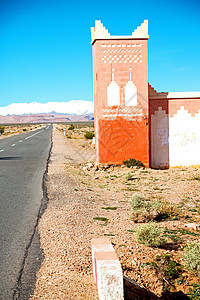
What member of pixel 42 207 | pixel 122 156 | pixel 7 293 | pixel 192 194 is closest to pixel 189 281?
pixel 7 293

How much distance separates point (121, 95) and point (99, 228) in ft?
31.8

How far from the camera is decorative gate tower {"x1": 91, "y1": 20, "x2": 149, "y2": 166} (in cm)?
1534

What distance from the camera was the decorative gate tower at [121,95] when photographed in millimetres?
15336

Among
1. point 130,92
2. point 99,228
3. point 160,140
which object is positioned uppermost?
point 130,92

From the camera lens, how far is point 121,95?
1547cm

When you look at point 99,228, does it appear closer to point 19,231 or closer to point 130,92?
point 19,231

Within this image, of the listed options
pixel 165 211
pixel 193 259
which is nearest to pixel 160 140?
pixel 165 211

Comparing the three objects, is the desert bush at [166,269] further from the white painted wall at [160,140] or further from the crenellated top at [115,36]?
the crenellated top at [115,36]

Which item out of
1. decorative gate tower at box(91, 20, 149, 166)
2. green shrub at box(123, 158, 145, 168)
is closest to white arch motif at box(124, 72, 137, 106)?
decorative gate tower at box(91, 20, 149, 166)

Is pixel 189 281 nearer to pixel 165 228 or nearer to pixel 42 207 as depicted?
pixel 165 228

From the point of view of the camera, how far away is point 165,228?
689 centimetres

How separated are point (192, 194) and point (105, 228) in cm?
435

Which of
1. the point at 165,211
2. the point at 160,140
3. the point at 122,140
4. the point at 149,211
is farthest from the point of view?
the point at 160,140

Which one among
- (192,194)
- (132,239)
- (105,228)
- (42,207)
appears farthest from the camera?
(192,194)
